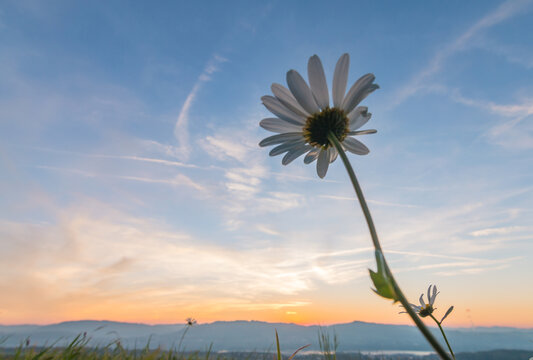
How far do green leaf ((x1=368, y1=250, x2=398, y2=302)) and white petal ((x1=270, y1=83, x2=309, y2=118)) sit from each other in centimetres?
134

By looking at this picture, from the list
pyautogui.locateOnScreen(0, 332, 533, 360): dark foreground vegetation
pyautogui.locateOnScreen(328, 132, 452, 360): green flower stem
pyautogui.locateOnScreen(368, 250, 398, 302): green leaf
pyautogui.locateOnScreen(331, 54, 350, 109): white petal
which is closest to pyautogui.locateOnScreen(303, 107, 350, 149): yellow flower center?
pyautogui.locateOnScreen(331, 54, 350, 109): white petal

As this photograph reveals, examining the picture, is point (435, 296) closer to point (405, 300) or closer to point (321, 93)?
point (321, 93)

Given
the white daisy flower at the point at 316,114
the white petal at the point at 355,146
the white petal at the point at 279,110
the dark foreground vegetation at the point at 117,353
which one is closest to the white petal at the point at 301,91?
the white daisy flower at the point at 316,114

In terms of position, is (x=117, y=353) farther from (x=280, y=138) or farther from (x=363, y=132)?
(x=363, y=132)

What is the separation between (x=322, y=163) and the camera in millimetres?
2564

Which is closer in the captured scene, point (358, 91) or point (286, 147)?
point (358, 91)

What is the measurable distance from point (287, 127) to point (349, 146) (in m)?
0.50

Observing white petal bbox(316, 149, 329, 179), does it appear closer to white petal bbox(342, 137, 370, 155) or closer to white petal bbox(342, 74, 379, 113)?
white petal bbox(342, 137, 370, 155)

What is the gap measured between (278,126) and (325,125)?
0.38m

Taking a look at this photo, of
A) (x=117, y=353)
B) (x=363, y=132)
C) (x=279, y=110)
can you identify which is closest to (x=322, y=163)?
(x=363, y=132)

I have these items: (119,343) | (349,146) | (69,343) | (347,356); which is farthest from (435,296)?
(347,356)

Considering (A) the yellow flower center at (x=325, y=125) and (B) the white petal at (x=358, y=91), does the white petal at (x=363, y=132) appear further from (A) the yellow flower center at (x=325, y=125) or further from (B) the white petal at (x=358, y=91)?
(B) the white petal at (x=358, y=91)

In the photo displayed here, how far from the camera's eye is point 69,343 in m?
4.06

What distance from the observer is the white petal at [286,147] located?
95.4 inches
